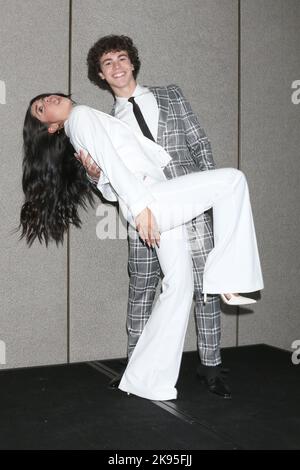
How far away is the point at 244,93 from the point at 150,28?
0.74m

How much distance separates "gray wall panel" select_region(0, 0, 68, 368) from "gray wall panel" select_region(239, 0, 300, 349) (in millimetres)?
1240

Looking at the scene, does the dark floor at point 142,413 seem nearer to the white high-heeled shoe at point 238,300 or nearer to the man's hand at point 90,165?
the white high-heeled shoe at point 238,300

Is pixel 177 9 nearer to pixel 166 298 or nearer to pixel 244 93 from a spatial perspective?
pixel 244 93

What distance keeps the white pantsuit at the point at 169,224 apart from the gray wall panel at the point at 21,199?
1.89 ft

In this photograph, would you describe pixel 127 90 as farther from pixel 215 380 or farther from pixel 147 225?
pixel 215 380

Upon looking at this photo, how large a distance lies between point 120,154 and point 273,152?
1.51 m

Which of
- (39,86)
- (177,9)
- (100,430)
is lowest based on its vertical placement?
(100,430)

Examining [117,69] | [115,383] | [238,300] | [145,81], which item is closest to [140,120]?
[117,69]

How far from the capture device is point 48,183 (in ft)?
9.11

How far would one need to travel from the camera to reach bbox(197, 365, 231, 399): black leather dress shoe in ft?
8.00

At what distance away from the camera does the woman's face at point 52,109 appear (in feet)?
8.31

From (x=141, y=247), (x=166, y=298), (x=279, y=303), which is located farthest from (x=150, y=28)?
(x=279, y=303)

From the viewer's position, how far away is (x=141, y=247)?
2.61 m

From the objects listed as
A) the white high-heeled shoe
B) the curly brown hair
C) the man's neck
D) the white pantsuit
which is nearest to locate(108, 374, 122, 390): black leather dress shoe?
the white pantsuit
